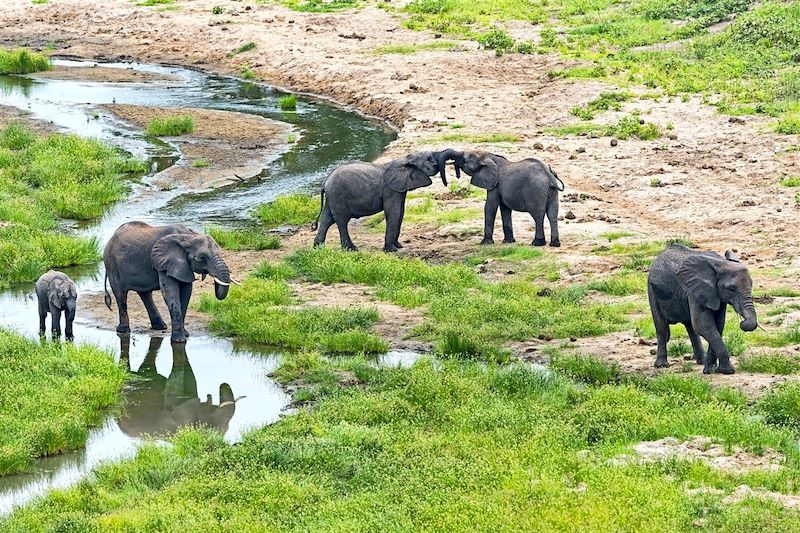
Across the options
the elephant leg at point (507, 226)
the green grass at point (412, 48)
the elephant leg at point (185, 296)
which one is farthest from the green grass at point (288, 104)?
the elephant leg at point (185, 296)

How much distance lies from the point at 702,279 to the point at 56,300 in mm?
7761

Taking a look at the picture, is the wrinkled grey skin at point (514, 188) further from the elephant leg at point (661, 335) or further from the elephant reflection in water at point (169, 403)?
the elephant reflection in water at point (169, 403)

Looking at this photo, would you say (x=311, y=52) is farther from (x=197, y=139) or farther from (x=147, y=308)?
(x=147, y=308)

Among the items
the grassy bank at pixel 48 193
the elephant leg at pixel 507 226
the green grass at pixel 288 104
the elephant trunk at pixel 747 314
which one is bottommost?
the grassy bank at pixel 48 193

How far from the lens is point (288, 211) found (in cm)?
2378

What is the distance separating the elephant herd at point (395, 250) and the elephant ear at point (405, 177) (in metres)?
0.02

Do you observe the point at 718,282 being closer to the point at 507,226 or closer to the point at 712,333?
the point at 712,333

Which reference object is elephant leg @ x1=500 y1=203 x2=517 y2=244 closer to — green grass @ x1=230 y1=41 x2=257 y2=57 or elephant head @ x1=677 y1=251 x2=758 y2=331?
elephant head @ x1=677 y1=251 x2=758 y2=331

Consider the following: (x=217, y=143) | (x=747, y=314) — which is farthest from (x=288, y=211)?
(x=747, y=314)

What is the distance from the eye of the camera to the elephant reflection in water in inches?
575

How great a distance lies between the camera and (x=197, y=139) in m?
30.8

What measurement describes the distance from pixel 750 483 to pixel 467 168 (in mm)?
10515

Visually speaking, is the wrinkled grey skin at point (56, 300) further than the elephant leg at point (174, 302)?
No

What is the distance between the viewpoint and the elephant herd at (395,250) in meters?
14.0
